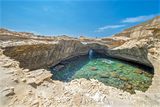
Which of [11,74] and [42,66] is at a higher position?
[11,74]

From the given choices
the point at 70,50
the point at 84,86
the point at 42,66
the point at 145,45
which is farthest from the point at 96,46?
the point at 84,86

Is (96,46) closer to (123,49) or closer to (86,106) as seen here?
(123,49)

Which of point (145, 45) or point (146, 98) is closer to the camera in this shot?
point (146, 98)

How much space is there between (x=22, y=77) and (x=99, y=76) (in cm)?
923

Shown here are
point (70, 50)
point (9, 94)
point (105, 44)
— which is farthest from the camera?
point (105, 44)

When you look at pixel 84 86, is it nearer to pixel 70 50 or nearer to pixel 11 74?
pixel 11 74

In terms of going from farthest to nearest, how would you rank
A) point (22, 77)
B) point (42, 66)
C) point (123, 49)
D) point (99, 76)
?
1. point (123, 49)
2. point (42, 66)
3. point (99, 76)
4. point (22, 77)

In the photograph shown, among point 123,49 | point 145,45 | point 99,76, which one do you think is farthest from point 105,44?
point 99,76

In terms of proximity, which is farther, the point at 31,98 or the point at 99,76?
the point at 99,76

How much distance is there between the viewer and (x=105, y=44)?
32031 millimetres

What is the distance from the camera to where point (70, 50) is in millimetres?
24703

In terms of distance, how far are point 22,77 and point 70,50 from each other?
18.5 m

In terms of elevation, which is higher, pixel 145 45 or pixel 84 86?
pixel 145 45

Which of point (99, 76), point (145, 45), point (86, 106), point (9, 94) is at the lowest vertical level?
point (99, 76)
